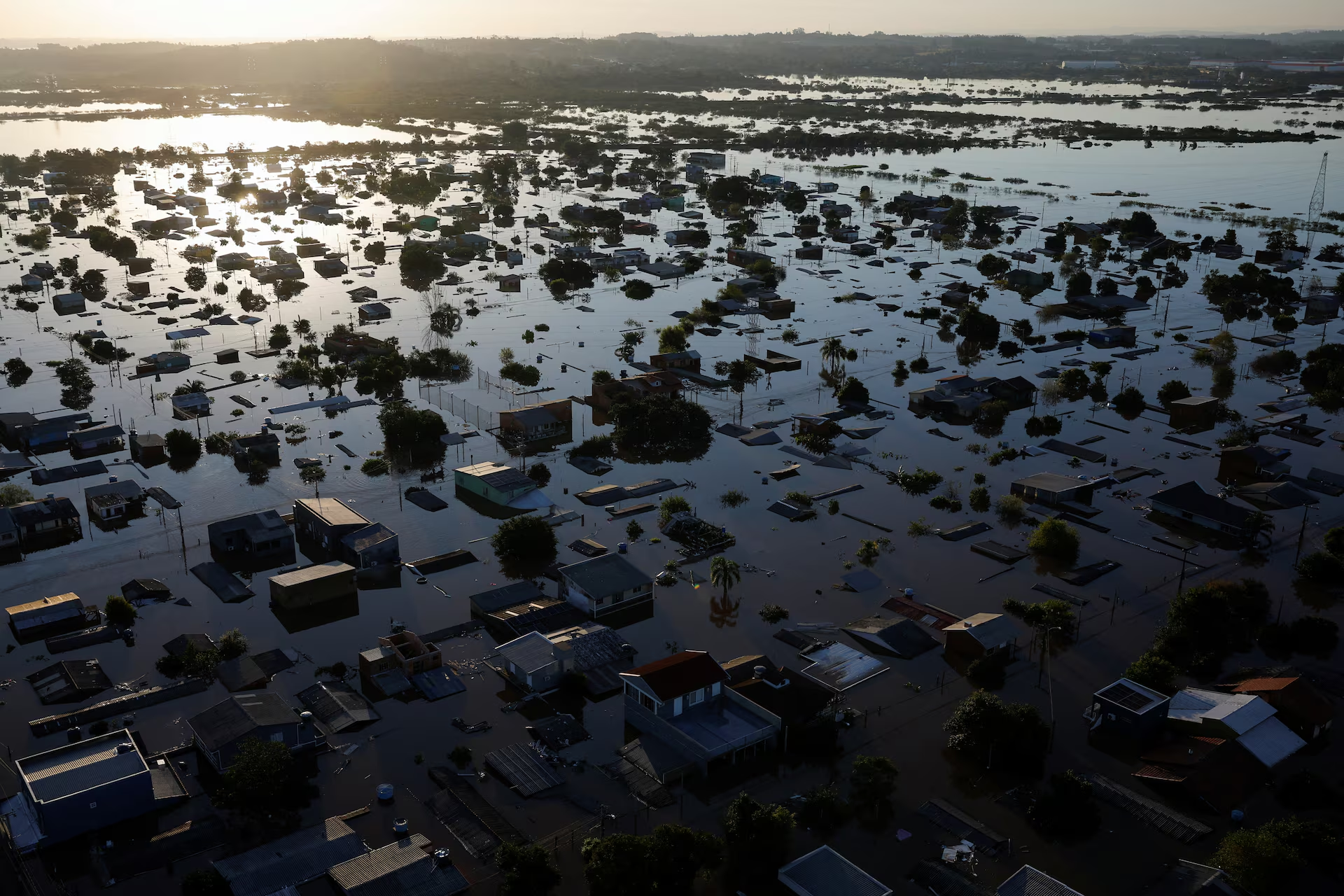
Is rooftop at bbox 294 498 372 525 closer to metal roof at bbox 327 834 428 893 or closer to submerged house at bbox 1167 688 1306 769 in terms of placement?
metal roof at bbox 327 834 428 893

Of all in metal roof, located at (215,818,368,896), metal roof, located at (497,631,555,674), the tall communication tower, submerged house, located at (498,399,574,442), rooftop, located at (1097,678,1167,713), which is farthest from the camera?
the tall communication tower

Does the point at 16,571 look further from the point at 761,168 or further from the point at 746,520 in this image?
the point at 761,168

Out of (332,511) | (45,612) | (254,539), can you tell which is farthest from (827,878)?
(45,612)

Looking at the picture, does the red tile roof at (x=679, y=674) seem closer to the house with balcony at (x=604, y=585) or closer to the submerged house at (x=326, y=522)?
the house with balcony at (x=604, y=585)

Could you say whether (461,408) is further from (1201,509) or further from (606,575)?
(1201,509)

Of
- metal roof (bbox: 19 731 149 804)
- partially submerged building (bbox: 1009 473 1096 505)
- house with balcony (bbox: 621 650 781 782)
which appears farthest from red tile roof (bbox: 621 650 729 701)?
partially submerged building (bbox: 1009 473 1096 505)

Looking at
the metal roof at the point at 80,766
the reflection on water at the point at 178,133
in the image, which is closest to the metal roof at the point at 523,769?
the metal roof at the point at 80,766

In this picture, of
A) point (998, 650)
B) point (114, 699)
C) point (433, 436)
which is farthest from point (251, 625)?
point (998, 650)
